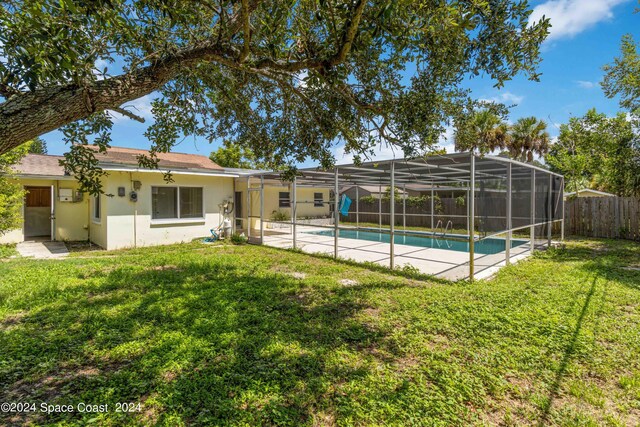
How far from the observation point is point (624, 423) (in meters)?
2.27

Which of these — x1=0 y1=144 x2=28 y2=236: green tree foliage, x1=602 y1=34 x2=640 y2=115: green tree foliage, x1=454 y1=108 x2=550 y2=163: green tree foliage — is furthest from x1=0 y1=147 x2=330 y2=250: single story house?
x1=454 y1=108 x2=550 y2=163: green tree foliage

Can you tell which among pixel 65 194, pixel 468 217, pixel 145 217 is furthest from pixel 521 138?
pixel 65 194

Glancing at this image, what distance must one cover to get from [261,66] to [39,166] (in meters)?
Answer: 12.3

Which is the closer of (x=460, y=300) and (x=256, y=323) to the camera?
(x=256, y=323)

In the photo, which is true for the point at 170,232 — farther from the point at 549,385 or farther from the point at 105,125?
the point at 549,385

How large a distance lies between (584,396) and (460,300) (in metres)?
2.16

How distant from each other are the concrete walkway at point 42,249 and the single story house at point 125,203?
0.61m

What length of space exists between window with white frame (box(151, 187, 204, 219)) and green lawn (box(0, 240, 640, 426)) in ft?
Result: 15.9

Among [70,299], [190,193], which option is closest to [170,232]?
[190,193]

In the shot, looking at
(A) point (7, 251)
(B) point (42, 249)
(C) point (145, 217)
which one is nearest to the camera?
(A) point (7, 251)

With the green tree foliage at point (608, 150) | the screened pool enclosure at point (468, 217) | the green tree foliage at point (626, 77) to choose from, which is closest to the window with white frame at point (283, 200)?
the screened pool enclosure at point (468, 217)

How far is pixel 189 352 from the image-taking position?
10.3 feet

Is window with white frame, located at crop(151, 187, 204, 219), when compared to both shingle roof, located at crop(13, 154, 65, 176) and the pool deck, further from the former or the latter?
shingle roof, located at crop(13, 154, 65, 176)

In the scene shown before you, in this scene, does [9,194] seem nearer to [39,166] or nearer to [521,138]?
[39,166]
